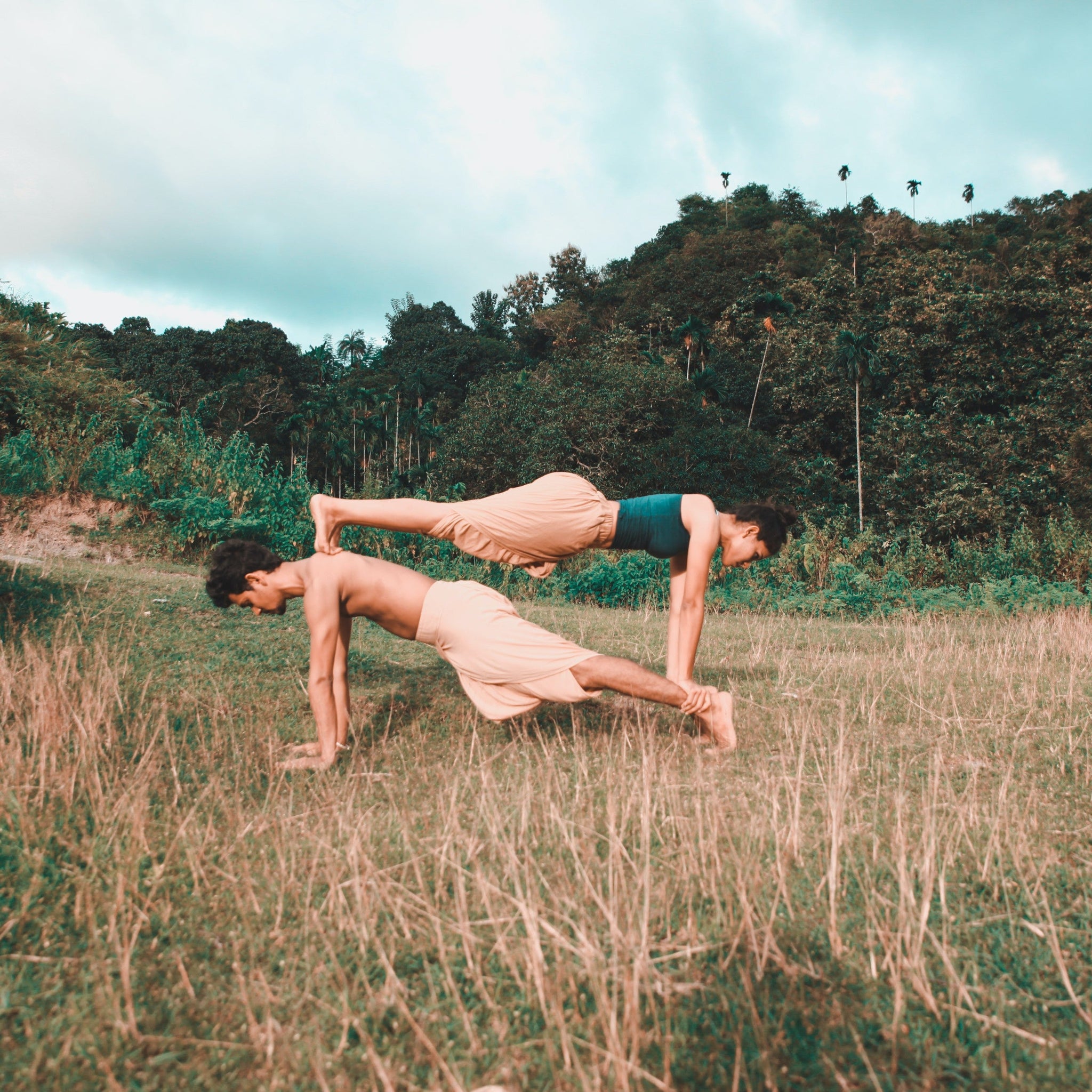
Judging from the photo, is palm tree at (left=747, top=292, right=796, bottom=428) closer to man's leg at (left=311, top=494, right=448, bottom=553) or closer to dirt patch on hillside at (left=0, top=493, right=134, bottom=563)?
dirt patch on hillside at (left=0, top=493, right=134, bottom=563)

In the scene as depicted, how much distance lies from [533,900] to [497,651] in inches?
60.4

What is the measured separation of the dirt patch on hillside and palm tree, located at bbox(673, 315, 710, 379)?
28056 millimetres

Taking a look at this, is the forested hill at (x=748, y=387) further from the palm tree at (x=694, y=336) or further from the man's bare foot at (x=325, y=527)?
the man's bare foot at (x=325, y=527)

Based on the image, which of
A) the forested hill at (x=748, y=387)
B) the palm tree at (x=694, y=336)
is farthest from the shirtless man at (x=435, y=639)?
the palm tree at (x=694, y=336)

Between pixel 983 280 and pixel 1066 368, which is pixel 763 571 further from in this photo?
pixel 983 280

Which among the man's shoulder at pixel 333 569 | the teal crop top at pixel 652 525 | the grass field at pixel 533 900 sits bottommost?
the grass field at pixel 533 900

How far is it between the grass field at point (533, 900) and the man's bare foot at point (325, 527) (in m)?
0.98

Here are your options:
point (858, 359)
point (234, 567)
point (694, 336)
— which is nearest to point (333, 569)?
point (234, 567)

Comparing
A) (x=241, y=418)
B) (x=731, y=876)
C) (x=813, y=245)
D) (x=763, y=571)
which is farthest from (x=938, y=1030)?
(x=813, y=245)

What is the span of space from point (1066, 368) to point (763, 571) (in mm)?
15929

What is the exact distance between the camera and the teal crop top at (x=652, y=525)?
14.9ft

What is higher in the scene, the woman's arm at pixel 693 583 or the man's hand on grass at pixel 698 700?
the woman's arm at pixel 693 583

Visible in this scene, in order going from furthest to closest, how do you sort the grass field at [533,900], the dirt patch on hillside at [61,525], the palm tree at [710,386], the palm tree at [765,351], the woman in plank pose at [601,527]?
the palm tree at [765,351], the palm tree at [710,386], the dirt patch on hillside at [61,525], the woman in plank pose at [601,527], the grass field at [533,900]

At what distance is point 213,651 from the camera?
222 inches
